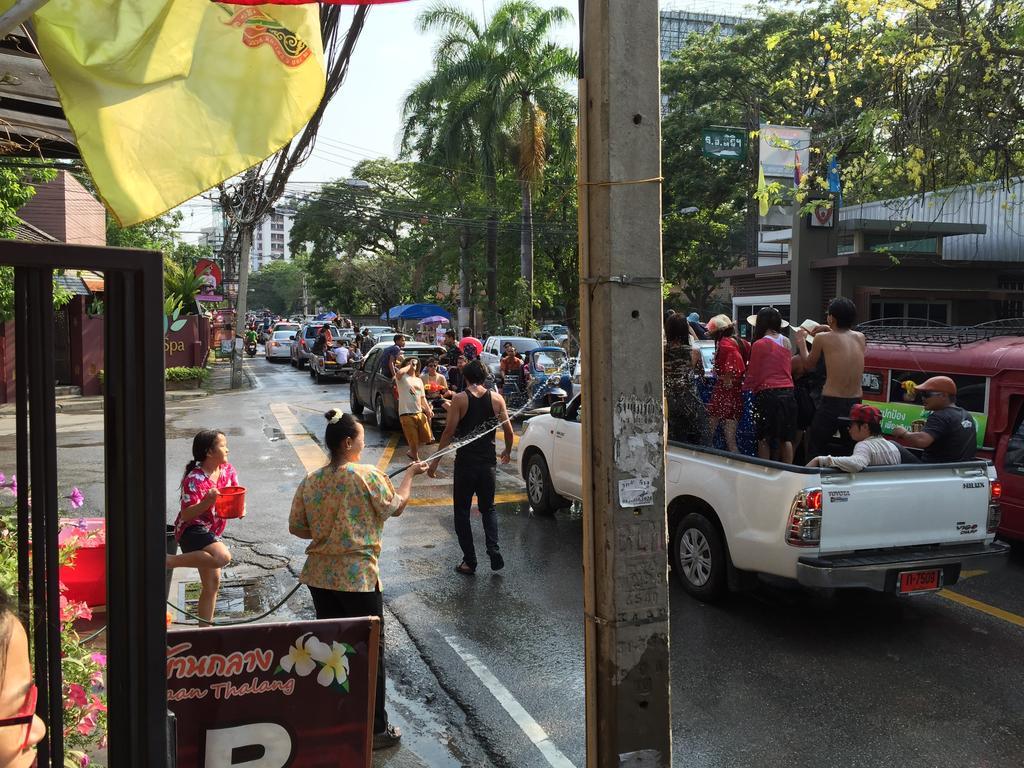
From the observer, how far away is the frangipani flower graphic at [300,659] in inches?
149

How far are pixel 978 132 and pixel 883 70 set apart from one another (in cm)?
162

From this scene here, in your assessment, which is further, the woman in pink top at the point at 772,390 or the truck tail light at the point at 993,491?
the woman in pink top at the point at 772,390

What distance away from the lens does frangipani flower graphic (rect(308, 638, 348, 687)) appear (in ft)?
12.5

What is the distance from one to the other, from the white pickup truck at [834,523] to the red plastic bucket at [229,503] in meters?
2.29

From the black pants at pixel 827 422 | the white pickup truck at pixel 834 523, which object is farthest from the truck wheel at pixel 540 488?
the black pants at pixel 827 422

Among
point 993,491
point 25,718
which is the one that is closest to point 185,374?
point 993,491

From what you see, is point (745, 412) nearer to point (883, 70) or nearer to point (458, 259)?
point (883, 70)

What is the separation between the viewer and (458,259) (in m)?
41.2

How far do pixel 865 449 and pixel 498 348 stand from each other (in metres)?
18.9

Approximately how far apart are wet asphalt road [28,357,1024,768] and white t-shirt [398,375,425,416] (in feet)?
14.4

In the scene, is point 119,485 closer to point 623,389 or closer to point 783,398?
point 623,389

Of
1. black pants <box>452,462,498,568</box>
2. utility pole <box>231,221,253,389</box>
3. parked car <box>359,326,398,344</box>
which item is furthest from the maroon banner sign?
parked car <box>359,326,398,344</box>

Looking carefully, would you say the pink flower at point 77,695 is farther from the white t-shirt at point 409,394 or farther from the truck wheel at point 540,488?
the white t-shirt at point 409,394

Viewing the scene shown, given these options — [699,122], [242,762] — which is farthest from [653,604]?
[699,122]
